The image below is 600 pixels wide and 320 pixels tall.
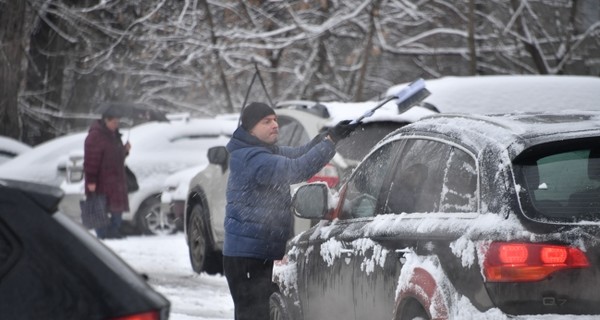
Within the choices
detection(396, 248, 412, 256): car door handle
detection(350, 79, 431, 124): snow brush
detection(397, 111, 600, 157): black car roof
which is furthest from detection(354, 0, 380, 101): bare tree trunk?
detection(396, 248, 412, 256): car door handle

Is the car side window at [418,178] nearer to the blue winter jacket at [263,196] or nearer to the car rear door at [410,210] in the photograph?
the car rear door at [410,210]

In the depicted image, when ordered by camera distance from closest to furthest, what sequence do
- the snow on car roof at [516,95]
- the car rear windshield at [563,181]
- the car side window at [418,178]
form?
the car rear windshield at [563,181] → the car side window at [418,178] → the snow on car roof at [516,95]

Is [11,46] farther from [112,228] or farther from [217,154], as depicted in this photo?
[217,154]

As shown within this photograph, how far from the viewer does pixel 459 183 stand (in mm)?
5008

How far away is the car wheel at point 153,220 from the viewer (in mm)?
16250

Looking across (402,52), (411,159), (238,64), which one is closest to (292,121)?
(411,159)

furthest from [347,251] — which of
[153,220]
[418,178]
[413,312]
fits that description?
[153,220]

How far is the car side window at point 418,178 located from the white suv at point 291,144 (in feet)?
11.4

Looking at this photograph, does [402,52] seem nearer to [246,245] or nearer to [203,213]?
[203,213]

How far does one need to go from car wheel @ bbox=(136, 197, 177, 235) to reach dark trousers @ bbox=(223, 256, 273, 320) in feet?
31.4

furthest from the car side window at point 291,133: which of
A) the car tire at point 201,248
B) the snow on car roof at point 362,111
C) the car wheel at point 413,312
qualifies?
the car wheel at point 413,312

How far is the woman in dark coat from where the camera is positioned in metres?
15.4

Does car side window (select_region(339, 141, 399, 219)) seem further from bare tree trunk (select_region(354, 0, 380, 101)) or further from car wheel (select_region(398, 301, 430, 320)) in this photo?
bare tree trunk (select_region(354, 0, 380, 101))

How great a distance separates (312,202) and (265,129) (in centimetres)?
96
